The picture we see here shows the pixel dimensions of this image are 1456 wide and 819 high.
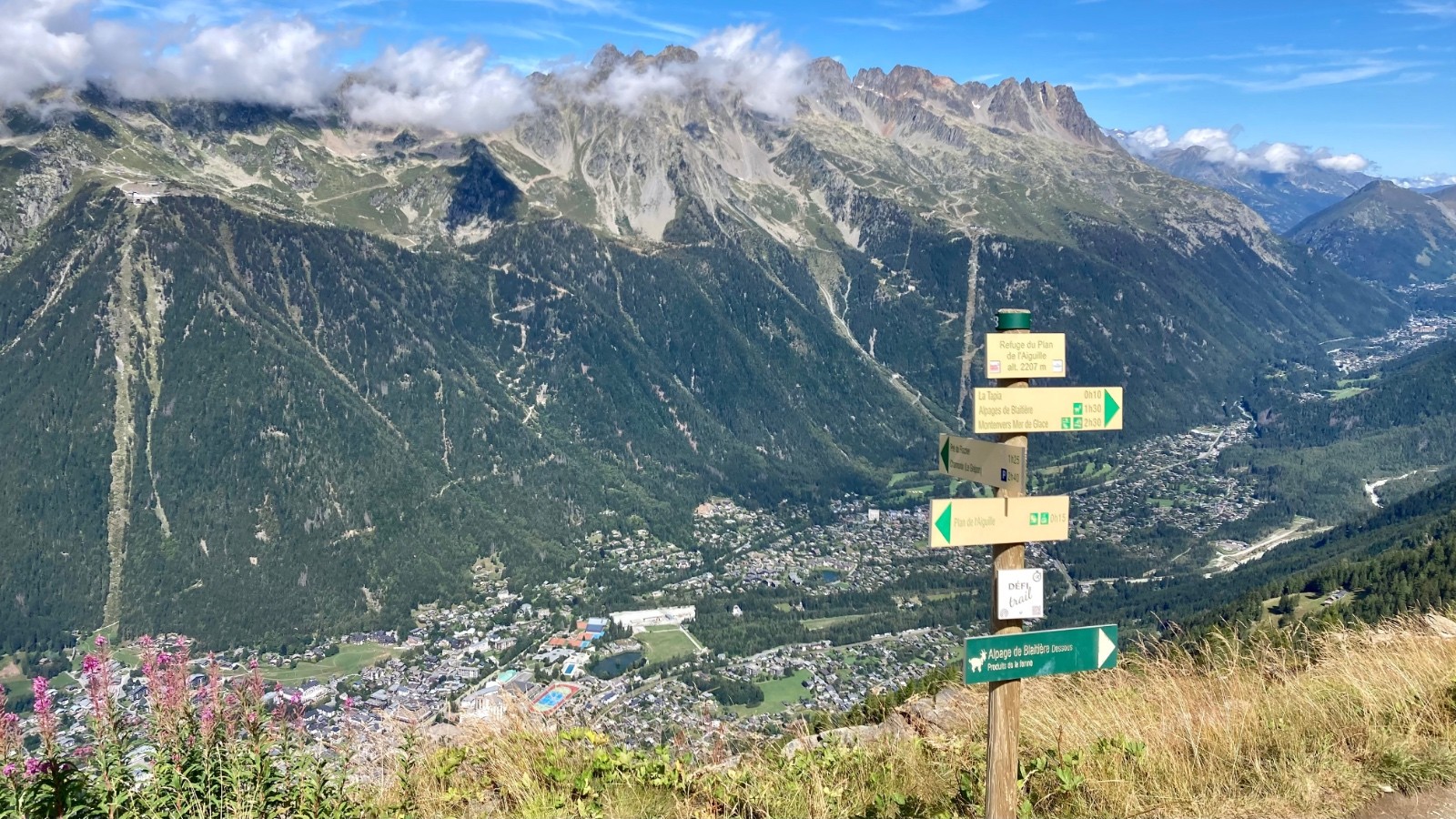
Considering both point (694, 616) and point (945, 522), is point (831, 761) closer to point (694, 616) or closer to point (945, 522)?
point (945, 522)

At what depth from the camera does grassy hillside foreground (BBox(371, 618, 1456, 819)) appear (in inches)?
320

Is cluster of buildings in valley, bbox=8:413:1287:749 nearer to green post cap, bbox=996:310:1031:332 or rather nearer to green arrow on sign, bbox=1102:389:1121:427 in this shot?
green arrow on sign, bbox=1102:389:1121:427

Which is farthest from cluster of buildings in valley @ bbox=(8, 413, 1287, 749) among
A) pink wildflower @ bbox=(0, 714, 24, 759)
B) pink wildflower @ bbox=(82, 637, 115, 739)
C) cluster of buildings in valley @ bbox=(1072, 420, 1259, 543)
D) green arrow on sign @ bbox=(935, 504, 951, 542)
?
green arrow on sign @ bbox=(935, 504, 951, 542)

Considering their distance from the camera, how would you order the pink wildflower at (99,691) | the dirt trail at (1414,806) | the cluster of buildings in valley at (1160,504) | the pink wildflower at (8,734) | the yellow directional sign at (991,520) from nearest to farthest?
the pink wildflower at (8,734)
the pink wildflower at (99,691)
the yellow directional sign at (991,520)
the dirt trail at (1414,806)
the cluster of buildings in valley at (1160,504)

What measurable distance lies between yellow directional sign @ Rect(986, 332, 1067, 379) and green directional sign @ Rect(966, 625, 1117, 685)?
79.4 inches

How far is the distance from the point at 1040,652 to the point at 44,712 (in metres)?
7.25

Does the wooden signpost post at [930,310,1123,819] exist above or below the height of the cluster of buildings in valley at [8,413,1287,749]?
above

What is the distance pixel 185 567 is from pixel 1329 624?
580 feet

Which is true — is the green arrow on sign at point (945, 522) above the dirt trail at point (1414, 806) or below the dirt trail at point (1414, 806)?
above

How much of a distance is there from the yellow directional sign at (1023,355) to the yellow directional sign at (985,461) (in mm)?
603

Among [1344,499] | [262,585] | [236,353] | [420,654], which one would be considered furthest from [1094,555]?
[236,353]

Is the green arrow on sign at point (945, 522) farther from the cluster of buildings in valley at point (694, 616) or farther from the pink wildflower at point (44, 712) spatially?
the cluster of buildings in valley at point (694, 616)

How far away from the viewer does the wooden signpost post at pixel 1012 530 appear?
684 cm

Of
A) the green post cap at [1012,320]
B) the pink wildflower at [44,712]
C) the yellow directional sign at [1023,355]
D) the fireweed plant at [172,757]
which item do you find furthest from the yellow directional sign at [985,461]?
the pink wildflower at [44,712]
